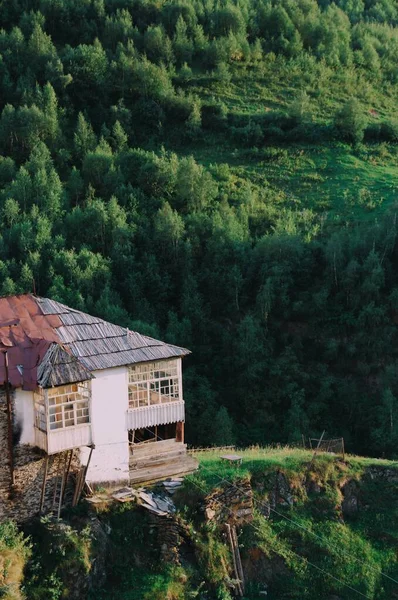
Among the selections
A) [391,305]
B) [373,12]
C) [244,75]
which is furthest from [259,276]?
[373,12]

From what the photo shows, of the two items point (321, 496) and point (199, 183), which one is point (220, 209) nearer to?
point (199, 183)

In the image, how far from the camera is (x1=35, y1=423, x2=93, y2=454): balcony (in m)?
20.8

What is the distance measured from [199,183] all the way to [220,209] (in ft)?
6.81

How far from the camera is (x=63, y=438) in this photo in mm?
20984

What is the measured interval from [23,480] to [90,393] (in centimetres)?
279

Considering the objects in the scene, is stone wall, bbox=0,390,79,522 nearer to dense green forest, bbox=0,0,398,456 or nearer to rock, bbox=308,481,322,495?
rock, bbox=308,481,322,495

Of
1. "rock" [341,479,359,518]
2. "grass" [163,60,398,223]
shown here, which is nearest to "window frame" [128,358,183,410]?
"rock" [341,479,359,518]

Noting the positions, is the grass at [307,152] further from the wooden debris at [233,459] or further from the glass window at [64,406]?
the glass window at [64,406]

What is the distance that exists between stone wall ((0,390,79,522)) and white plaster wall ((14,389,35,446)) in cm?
23

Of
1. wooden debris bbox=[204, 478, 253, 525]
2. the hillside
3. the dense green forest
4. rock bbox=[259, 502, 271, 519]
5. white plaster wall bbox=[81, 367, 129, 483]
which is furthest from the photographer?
the dense green forest

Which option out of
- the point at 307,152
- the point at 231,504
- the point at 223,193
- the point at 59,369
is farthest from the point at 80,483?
the point at 307,152

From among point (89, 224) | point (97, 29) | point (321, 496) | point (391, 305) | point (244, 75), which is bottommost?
point (321, 496)

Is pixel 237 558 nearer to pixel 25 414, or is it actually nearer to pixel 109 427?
pixel 109 427

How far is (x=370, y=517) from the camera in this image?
83.1ft
